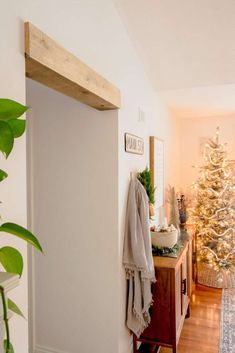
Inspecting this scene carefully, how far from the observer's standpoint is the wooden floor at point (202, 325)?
99.0 inches

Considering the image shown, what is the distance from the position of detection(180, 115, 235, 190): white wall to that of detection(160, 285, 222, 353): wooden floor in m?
1.73

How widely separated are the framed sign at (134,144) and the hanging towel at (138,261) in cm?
30

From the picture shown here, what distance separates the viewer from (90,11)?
1685mm

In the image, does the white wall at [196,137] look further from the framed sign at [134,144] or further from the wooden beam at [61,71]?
the wooden beam at [61,71]

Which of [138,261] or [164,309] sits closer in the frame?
[138,261]

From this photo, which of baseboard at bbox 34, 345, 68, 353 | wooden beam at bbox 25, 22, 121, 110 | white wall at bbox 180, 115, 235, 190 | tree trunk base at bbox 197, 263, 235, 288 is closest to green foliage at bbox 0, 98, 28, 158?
wooden beam at bbox 25, 22, 121, 110

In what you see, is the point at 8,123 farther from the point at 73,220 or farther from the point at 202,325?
the point at 202,325

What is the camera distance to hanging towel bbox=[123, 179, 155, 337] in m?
2.14

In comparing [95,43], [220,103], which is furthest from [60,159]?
[220,103]

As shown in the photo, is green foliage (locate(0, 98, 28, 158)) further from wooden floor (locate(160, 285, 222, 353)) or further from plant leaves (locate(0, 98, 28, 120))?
wooden floor (locate(160, 285, 222, 353))

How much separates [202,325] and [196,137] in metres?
2.81

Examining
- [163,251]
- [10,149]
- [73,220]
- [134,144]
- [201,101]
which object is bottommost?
[163,251]

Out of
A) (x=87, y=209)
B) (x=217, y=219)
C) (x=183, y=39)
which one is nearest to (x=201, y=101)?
(x=183, y=39)

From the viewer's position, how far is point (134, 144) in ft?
7.84
